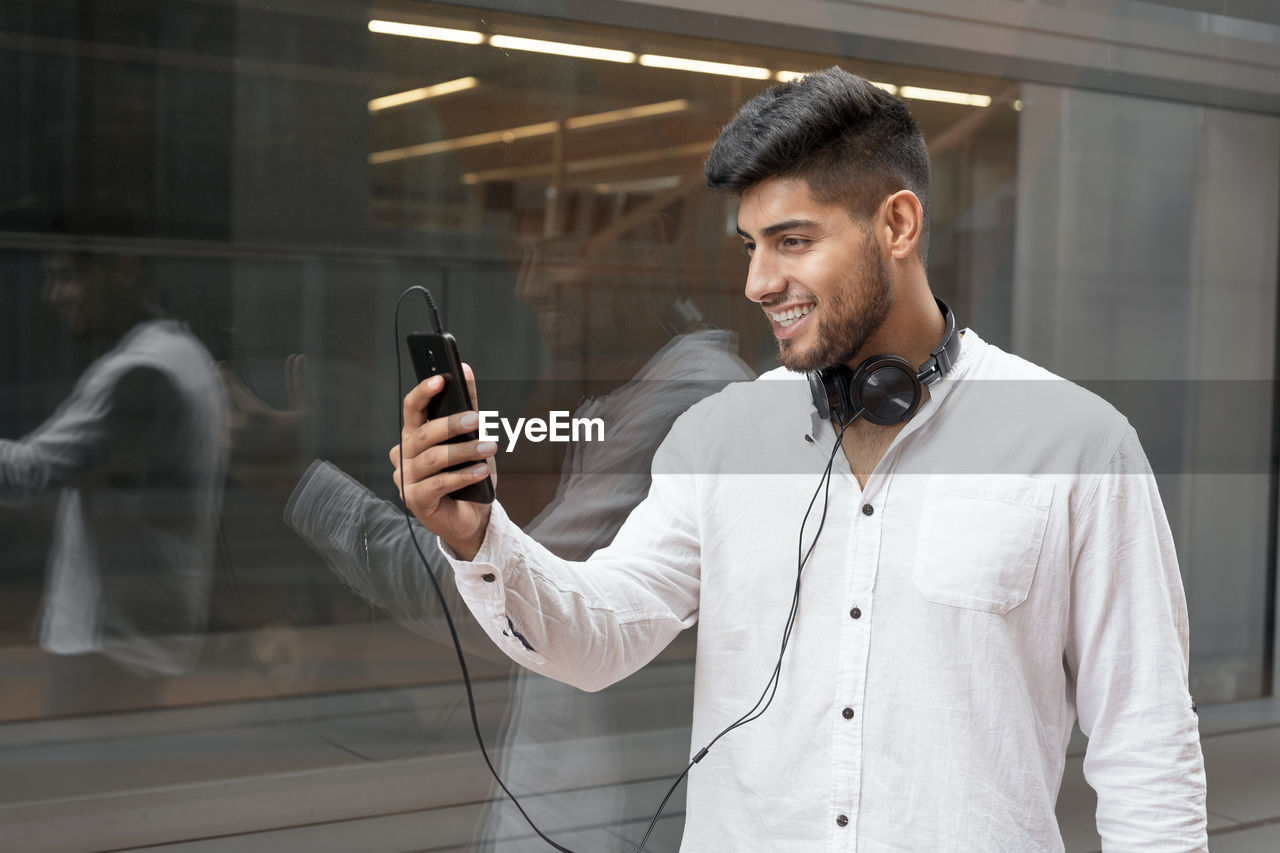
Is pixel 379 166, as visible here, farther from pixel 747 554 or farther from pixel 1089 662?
pixel 1089 662

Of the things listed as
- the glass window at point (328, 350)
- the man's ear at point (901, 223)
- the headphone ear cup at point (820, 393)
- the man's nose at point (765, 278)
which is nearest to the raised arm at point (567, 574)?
the headphone ear cup at point (820, 393)

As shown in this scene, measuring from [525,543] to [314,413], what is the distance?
98 cm

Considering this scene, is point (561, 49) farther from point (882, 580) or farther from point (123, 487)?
point (882, 580)

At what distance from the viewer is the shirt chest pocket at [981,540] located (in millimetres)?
1598

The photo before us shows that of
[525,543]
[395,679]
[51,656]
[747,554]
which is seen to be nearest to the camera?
[525,543]

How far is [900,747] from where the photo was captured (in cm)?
162

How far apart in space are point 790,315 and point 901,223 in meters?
0.23

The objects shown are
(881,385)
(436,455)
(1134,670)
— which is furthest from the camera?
(881,385)

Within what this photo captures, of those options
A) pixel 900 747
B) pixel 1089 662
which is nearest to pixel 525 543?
pixel 900 747

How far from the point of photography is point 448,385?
1.41 m

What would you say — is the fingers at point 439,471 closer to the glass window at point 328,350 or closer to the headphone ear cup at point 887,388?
the headphone ear cup at point 887,388

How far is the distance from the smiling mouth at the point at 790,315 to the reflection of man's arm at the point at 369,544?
1.02 metres

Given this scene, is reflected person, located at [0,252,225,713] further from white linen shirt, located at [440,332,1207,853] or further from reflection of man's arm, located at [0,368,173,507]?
white linen shirt, located at [440,332,1207,853]

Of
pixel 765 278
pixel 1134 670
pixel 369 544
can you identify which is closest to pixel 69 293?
A: pixel 369 544
